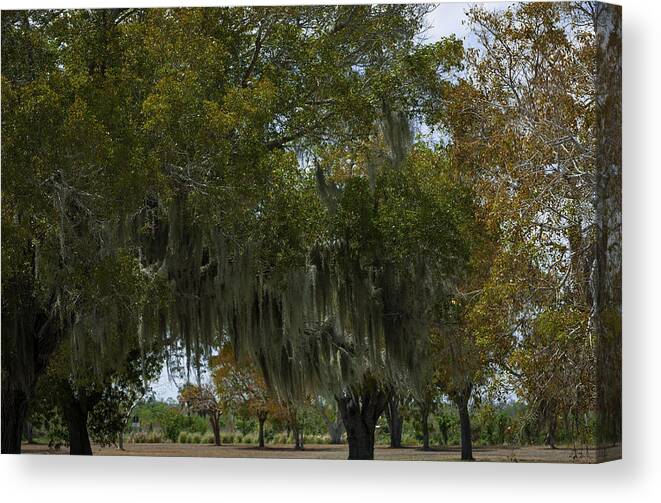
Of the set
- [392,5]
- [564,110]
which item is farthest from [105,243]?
[564,110]

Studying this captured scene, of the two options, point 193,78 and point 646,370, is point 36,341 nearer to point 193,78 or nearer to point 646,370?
point 193,78

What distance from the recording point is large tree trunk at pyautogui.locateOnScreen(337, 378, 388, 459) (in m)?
8.47

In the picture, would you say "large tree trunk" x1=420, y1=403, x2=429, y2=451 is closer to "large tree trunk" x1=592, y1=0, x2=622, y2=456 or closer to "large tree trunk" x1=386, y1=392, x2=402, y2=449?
"large tree trunk" x1=386, y1=392, x2=402, y2=449

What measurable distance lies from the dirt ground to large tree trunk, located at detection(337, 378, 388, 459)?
0.08m

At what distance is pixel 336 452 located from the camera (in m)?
8.52

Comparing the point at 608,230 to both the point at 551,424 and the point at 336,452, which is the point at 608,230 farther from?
the point at 336,452

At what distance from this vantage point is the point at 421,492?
810cm

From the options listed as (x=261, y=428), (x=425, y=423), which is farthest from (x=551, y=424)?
(x=261, y=428)

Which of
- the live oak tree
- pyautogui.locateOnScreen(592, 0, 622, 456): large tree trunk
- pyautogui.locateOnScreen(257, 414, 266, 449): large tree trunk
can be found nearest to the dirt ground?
pyautogui.locateOnScreen(257, 414, 266, 449): large tree trunk

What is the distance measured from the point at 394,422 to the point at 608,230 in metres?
1.98

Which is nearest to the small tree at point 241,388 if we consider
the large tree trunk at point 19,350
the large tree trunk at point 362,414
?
the large tree trunk at point 362,414

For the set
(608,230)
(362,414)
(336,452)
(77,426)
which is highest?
(608,230)

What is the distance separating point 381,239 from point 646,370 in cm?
205

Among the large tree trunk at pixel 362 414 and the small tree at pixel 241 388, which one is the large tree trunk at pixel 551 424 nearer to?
the large tree trunk at pixel 362 414
